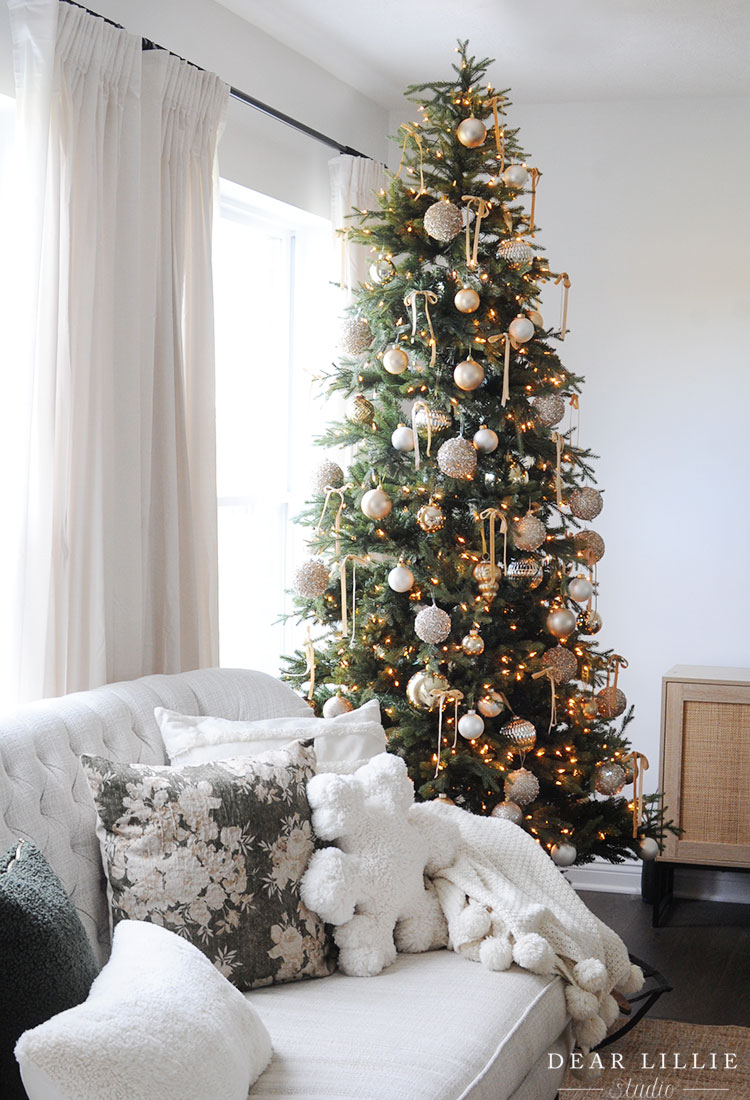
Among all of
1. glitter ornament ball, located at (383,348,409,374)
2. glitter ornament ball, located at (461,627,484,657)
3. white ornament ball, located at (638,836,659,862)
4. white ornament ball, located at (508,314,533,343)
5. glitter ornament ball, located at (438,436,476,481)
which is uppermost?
white ornament ball, located at (508,314,533,343)

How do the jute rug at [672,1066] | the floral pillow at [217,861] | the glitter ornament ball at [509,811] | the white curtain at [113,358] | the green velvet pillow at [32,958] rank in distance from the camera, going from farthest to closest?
1. the glitter ornament ball at [509,811]
2. the jute rug at [672,1066]
3. the white curtain at [113,358]
4. the floral pillow at [217,861]
5. the green velvet pillow at [32,958]

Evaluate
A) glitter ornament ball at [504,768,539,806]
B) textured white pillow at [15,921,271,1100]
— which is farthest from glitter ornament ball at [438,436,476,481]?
textured white pillow at [15,921,271,1100]

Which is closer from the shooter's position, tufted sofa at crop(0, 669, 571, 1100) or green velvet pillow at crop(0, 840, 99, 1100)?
green velvet pillow at crop(0, 840, 99, 1100)

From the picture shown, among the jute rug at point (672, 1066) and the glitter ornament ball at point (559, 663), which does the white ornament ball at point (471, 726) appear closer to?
the glitter ornament ball at point (559, 663)

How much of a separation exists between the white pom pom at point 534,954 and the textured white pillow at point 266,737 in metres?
0.49

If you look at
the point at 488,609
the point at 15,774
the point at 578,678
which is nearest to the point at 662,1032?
the point at 578,678

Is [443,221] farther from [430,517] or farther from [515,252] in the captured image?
[430,517]

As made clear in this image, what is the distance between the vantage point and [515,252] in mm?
3281

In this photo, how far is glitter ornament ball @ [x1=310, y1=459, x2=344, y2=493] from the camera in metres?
3.43

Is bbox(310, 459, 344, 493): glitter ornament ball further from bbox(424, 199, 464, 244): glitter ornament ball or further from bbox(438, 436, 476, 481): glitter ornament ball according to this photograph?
bbox(424, 199, 464, 244): glitter ornament ball

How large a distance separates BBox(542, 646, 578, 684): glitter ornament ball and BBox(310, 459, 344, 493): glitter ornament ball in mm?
767

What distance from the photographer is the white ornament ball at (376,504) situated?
10.6 feet

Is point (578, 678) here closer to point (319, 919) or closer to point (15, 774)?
point (319, 919)

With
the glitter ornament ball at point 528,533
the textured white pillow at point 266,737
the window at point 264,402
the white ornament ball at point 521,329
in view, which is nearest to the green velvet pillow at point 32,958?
the textured white pillow at point 266,737
